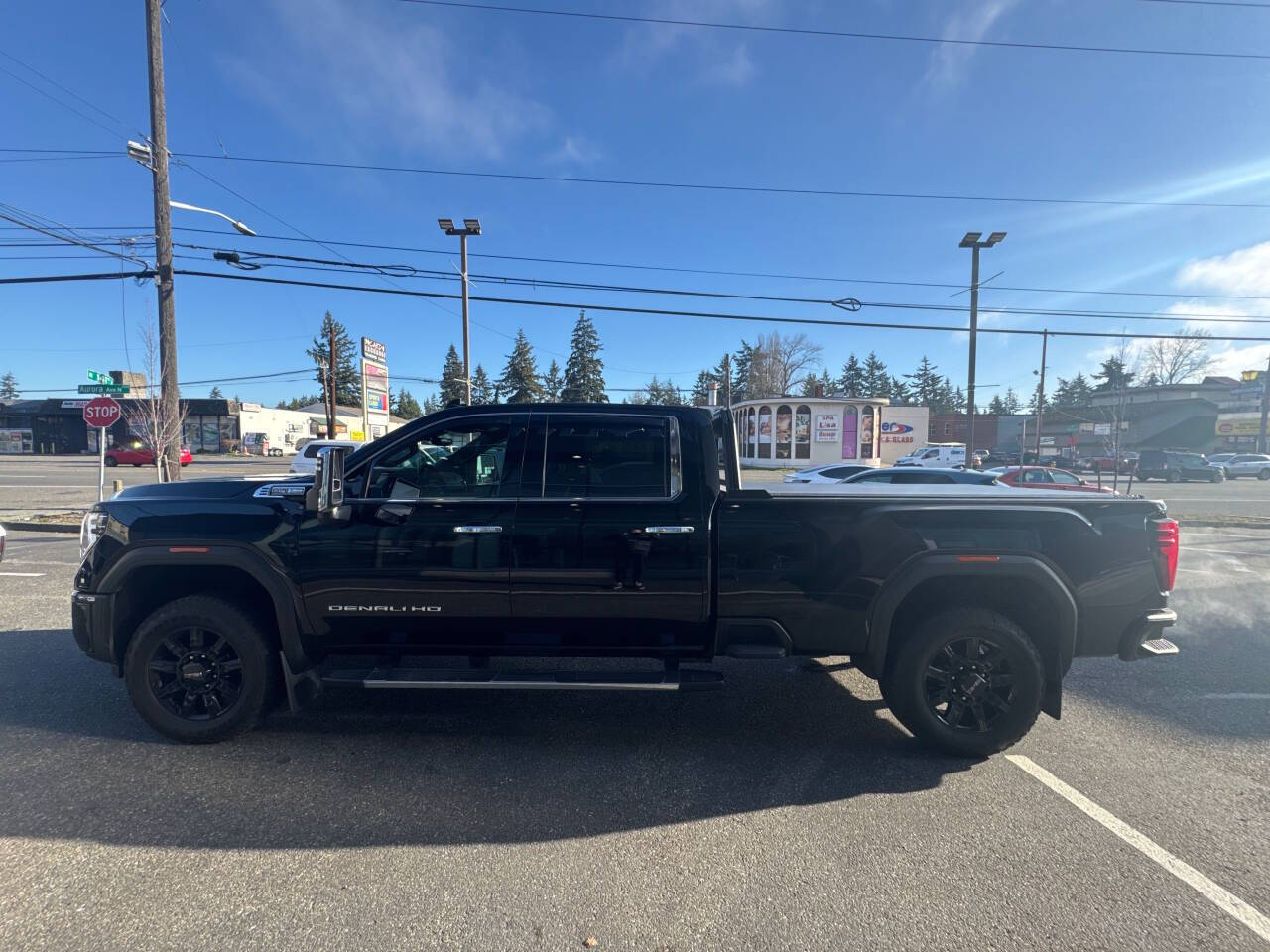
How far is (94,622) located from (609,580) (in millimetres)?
2989

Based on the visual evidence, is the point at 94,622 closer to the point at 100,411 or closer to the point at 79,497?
the point at 100,411

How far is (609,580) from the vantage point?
3.41m

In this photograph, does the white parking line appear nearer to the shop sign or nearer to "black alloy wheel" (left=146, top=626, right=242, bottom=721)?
"black alloy wheel" (left=146, top=626, right=242, bottom=721)

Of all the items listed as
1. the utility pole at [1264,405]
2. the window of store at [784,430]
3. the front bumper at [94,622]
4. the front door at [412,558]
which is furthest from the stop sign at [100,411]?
the utility pole at [1264,405]

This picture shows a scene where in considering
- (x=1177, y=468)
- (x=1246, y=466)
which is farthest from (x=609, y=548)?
(x=1246, y=466)

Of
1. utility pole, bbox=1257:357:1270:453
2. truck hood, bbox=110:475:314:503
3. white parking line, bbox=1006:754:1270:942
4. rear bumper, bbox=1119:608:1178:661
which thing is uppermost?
utility pole, bbox=1257:357:1270:453

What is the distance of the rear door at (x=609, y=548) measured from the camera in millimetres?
3414

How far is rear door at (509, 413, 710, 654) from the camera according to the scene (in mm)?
3414

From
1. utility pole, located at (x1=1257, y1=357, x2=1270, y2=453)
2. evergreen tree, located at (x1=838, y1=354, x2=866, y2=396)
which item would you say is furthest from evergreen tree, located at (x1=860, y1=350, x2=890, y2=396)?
utility pole, located at (x1=1257, y1=357, x2=1270, y2=453)

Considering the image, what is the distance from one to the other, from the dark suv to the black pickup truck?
38065 mm

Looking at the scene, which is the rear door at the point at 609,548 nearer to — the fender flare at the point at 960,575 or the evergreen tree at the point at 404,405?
the fender flare at the point at 960,575

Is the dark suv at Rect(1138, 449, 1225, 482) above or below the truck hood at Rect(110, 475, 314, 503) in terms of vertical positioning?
below

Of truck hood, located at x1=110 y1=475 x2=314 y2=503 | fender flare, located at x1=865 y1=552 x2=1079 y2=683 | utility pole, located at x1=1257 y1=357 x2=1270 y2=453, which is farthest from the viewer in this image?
utility pole, located at x1=1257 y1=357 x2=1270 y2=453

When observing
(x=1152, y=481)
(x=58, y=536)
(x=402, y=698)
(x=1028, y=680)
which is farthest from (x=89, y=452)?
(x=1152, y=481)
